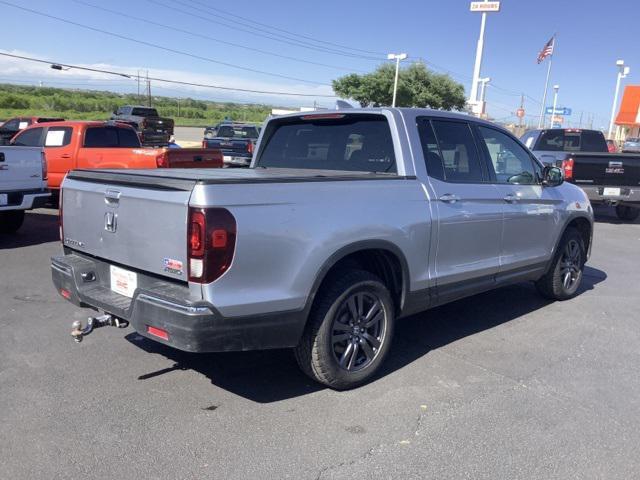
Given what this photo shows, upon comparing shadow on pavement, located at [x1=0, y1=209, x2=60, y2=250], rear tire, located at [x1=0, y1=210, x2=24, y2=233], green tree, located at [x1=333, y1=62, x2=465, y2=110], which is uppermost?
green tree, located at [x1=333, y1=62, x2=465, y2=110]

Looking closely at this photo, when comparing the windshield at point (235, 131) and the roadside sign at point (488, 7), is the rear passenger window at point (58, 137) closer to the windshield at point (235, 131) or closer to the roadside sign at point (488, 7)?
the windshield at point (235, 131)

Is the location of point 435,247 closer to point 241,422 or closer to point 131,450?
→ point 241,422

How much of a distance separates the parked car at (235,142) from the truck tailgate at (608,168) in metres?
9.29

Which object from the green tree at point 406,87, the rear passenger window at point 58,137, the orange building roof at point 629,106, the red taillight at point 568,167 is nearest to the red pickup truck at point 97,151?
the rear passenger window at point 58,137

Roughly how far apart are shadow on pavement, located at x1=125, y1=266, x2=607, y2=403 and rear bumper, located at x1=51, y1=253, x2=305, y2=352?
2.03 ft

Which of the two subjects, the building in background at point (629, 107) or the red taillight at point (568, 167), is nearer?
the red taillight at point (568, 167)

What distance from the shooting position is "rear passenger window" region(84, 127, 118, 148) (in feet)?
38.1

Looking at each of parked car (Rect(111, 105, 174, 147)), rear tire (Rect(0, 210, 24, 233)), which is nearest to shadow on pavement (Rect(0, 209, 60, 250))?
rear tire (Rect(0, 210, 24, 233))

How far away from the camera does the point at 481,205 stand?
15.8 feet

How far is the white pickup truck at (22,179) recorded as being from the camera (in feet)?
27.5

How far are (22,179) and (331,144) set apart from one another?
5.85 m

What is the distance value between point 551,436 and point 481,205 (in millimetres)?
2006

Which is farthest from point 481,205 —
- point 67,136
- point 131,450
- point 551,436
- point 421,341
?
point 67,136

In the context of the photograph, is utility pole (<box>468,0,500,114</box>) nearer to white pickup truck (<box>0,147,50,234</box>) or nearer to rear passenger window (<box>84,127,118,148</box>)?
rear passenger window (<box>84,127,118,148</box>)
